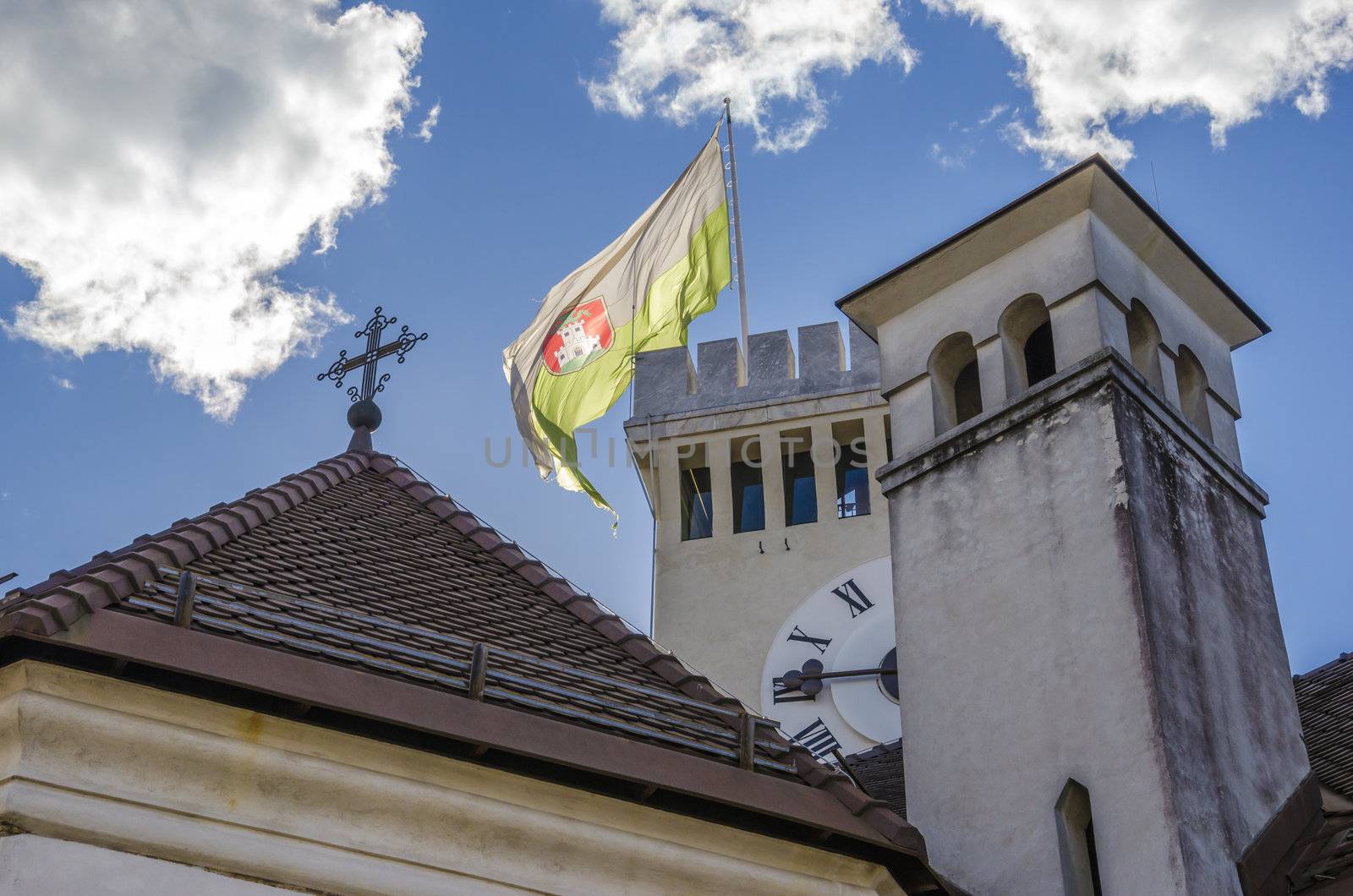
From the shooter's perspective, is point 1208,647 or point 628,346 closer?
point 1208,647

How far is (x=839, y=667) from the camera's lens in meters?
22.0

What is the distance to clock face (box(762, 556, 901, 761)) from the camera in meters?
20.9

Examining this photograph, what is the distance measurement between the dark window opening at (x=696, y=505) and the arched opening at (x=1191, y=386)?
1163 centimetres

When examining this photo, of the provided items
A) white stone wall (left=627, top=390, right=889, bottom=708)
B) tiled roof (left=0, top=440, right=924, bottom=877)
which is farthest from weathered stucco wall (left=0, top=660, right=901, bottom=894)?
white stone wall (left=627, top=390, right=889, bottom=708)

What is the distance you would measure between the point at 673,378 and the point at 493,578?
1515 centimetres

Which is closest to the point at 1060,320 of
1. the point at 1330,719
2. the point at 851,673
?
the point at 1330,719

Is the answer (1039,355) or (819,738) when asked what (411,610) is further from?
(819,738)

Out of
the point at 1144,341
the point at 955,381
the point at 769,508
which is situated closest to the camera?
the point at 1144,341

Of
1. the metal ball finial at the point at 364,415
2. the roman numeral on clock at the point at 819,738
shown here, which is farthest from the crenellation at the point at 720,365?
the metal ball finial at the point at 364,415

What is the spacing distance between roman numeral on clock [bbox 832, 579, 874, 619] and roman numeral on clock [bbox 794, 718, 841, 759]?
6.00 ft

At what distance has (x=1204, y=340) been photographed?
549 inches

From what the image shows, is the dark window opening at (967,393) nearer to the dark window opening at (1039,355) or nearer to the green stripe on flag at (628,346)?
the dark window opening at (1039,355)

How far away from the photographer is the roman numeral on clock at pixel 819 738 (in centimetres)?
2073

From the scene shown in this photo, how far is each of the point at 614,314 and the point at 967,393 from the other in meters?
5.18
